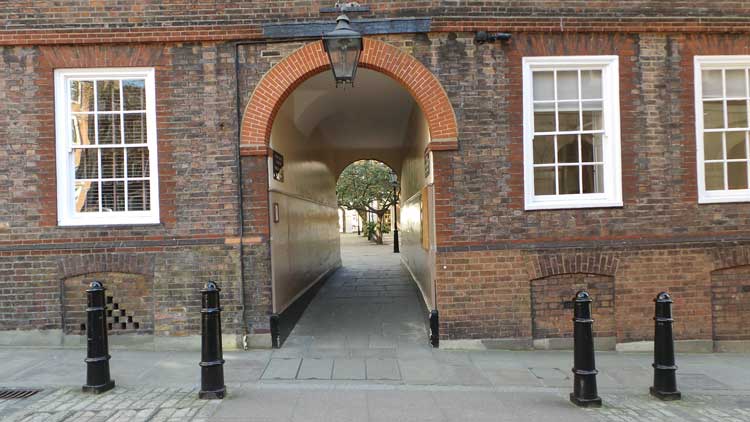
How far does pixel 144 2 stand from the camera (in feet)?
22.7

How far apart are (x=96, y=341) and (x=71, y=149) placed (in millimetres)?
3217

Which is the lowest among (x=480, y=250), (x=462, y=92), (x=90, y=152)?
(x=480, y=250)

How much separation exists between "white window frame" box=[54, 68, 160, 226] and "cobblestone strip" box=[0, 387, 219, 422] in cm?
250

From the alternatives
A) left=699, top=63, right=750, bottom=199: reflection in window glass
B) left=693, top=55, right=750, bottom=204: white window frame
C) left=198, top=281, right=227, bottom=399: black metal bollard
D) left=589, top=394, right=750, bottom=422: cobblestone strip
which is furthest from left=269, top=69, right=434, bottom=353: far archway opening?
left=699, top=63, right=750, bottom=199: reflection in window glass

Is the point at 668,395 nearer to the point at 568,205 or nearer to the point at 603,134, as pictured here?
the point at 568,205

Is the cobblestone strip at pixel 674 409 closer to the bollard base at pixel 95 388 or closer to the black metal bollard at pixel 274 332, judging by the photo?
the black metal bollard at pixel 274 332

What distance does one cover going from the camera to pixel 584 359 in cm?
498

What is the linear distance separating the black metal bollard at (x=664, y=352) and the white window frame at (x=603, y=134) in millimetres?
2167

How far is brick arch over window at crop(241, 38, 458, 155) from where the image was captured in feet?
22.7

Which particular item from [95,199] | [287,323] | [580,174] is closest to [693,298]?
[580,174]

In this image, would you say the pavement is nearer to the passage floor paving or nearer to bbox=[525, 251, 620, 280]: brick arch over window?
the passage floor paving

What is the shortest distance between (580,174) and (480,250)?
6.31ft

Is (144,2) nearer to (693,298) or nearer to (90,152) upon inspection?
(90,152)

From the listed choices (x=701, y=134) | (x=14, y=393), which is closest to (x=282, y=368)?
(x=14, y=393)
